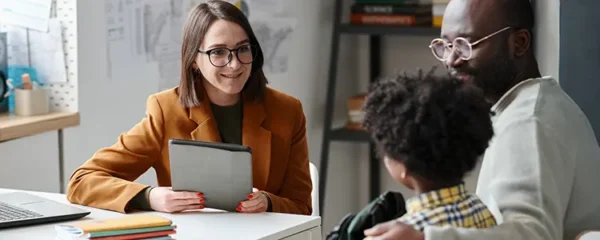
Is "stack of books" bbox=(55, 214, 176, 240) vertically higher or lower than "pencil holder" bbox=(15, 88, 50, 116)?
lower

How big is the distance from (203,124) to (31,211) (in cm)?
48

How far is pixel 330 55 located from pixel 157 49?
1323mm

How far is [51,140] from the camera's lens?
2947mm

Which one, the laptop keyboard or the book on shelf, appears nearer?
the laptop keyboard

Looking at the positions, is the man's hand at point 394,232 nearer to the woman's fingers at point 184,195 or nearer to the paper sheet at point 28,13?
the woman's fingers at point 184,195

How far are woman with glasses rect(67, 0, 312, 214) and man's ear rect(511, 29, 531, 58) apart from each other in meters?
0.73

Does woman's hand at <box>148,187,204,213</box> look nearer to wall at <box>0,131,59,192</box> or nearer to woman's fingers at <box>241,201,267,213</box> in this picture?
woman's fingers at <box>241,201,267,213</box>

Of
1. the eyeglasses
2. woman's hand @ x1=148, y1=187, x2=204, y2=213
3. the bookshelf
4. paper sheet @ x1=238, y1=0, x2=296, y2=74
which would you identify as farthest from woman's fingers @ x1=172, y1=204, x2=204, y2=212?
the bookshelf

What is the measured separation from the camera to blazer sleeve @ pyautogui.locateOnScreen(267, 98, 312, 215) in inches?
99.9

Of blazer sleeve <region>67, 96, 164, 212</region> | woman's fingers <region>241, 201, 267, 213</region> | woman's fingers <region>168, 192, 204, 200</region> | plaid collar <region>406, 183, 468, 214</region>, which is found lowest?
woman's fingers <region>241, 201, 267, 213</region>

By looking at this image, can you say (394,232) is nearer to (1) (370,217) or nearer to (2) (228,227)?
(1) (370,217)

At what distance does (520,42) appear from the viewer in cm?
194

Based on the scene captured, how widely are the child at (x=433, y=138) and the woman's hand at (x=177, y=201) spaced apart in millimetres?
803

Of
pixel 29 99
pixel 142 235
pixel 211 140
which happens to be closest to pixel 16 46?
pixel 29 99
